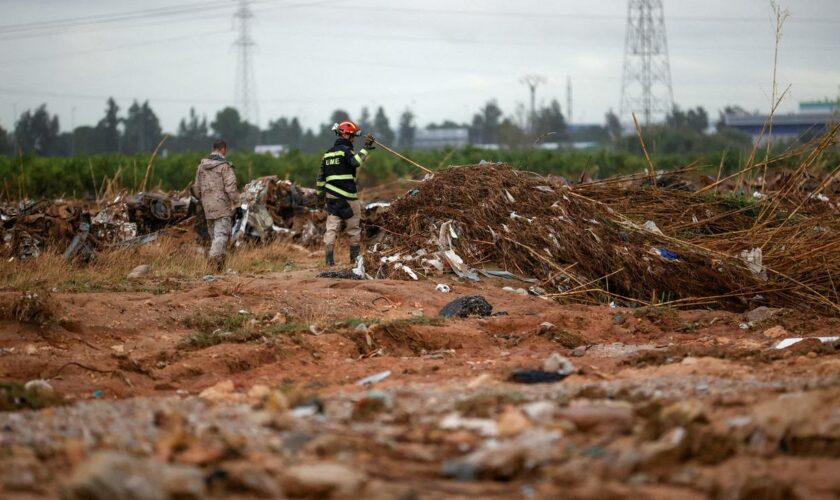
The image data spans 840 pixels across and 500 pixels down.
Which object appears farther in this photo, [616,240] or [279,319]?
[616,240]

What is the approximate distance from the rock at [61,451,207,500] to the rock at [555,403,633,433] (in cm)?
193

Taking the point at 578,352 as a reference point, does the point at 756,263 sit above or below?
above

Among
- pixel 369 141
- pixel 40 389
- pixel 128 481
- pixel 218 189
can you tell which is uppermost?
pixel 369 141

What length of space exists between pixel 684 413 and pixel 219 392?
298cm

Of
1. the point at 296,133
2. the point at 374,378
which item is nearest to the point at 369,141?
the point at 374,378

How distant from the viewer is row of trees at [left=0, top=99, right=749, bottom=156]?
181 feet

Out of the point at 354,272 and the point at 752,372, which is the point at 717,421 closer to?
the point at 752,372

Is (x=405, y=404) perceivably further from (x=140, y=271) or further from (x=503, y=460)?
(x=140, y=271)

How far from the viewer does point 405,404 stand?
213 inches

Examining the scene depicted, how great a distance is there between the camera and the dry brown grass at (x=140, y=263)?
429 inches

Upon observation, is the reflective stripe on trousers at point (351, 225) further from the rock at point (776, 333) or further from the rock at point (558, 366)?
the rock at point (558, 366)

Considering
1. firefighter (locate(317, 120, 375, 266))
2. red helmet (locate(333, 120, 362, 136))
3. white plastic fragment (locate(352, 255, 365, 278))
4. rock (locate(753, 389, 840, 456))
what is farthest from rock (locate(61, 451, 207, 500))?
red helmet (locate(333, 120, 362, 136))

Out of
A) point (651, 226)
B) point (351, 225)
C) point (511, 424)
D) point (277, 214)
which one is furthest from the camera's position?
point (277, 214)

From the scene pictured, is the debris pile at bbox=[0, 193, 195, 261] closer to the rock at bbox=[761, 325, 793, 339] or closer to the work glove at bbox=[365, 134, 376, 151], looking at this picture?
the work glove at bbox=[365, 134, 376, 151]
